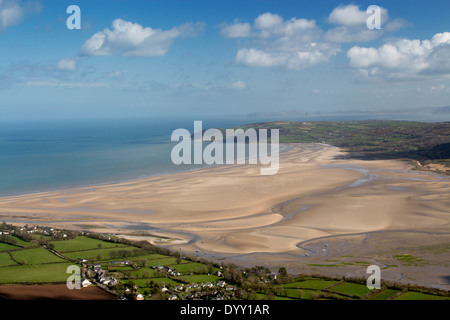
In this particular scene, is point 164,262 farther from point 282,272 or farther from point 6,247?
point 6,247

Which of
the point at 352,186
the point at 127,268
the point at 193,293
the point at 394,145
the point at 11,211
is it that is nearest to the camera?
the point at 193,293

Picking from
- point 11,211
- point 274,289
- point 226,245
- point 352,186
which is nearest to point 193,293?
point 274,289

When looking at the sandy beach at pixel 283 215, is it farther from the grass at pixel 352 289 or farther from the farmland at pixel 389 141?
the farmland at pixel 389 141

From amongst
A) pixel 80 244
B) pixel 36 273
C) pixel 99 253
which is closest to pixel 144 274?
pixel 99 253

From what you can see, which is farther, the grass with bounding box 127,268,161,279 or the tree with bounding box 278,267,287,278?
the tree with bounding box 278,267,287,278

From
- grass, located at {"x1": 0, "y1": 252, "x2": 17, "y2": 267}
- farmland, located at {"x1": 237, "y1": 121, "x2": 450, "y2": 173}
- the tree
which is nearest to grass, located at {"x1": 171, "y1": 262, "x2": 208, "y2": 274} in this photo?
the tree

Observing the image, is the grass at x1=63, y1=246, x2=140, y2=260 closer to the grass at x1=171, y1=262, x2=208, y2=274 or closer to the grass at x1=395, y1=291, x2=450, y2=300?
the grass at x1=171, y1=262, x2=208, y2=274

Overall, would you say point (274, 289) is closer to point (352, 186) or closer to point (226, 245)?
point (226, 245)
